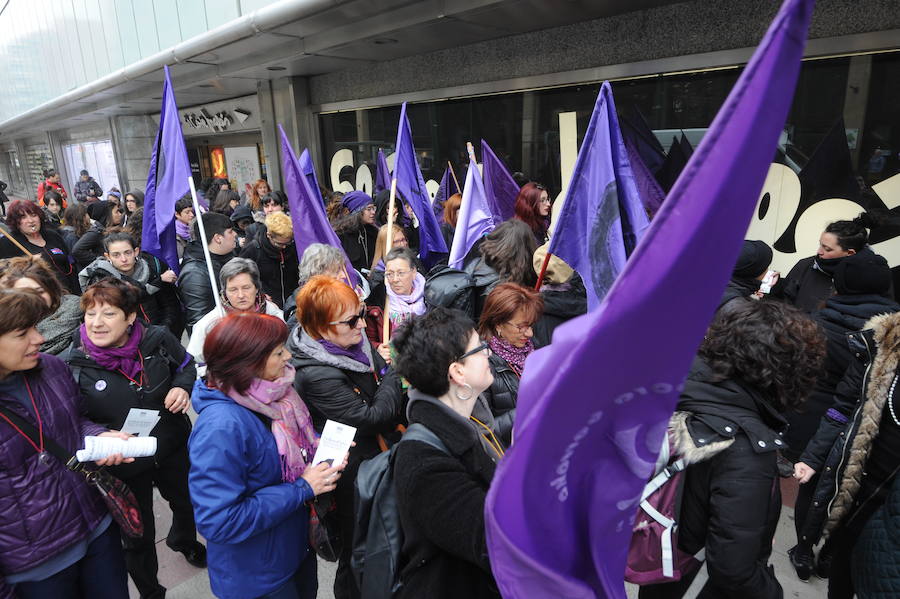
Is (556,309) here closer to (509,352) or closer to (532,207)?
(509,352)

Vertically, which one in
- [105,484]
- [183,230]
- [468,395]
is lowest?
[105,484]

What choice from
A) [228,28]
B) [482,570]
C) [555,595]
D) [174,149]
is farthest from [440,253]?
[228,28]

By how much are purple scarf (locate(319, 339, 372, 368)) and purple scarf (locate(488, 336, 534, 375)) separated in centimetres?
65

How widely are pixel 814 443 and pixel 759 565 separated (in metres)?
1.12

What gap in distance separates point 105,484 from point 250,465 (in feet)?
2.40

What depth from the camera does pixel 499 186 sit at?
5.76 m

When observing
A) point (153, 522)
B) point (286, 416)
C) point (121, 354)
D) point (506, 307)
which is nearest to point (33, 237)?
point (121, 354)

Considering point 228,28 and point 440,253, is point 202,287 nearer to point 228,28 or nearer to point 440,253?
point 440,253

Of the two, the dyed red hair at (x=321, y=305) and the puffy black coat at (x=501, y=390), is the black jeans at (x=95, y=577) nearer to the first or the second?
the dyed red hair at (x=321, y=305)

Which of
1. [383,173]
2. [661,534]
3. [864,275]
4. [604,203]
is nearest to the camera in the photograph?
[661,534]

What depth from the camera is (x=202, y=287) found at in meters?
4.03

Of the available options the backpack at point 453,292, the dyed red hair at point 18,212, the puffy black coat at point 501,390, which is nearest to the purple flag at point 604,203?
the puffy black coat at point 501,390

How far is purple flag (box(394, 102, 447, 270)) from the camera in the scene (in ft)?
15.7

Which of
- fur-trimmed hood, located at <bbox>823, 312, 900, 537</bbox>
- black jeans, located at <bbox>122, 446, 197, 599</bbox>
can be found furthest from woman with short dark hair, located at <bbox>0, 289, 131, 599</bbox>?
fur-trimmed hood, located at <bbox>823, 312, 900, 537</bbox>
